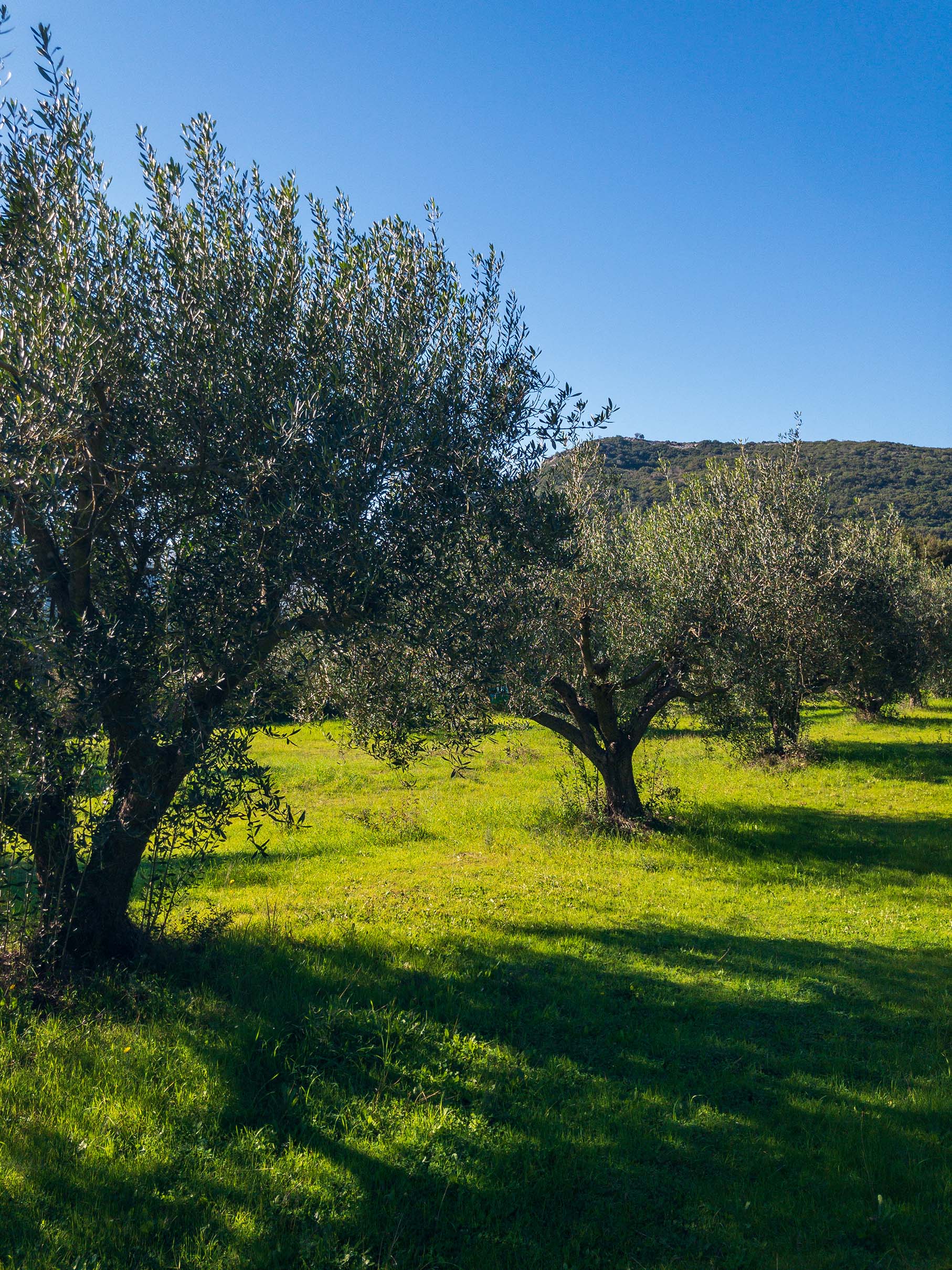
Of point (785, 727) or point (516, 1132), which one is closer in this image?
point (516, 1132)

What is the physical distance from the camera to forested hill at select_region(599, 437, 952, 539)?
84.0 m

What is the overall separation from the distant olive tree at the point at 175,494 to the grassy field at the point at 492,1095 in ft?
6.19

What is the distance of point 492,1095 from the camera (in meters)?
6.36

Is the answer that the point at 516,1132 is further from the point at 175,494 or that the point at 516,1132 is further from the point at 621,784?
the point at 621,784

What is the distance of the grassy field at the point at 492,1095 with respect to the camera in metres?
4.91

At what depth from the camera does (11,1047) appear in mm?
6512

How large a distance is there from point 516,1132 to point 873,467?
120035 millimetres

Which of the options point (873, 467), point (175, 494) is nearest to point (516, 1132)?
point (175, 494)

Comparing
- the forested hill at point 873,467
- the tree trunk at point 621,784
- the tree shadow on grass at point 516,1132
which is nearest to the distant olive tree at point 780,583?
the tree trunk at point 621,784

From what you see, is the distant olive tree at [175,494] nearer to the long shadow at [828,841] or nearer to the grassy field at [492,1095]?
the grassy field at [492,1095]

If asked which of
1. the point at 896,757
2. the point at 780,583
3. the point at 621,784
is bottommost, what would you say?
the point at 896,757

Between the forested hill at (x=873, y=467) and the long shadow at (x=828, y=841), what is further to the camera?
the forested hill at (x=873, y=467)

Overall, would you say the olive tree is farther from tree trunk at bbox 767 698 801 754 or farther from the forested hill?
the forested hill

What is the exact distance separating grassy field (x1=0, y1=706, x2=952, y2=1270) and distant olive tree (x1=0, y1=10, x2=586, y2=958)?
1.89 m
